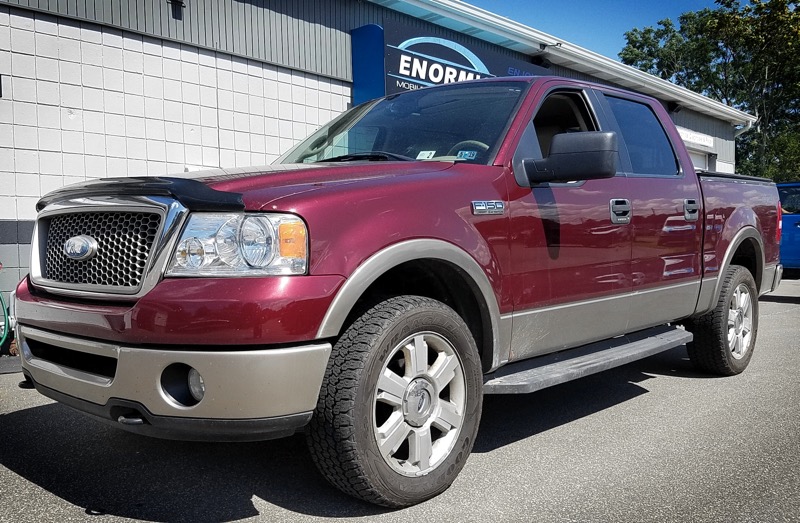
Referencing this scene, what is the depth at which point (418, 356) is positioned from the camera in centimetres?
288

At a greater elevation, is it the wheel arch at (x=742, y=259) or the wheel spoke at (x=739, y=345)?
the wheel arch at (x=742, y=259)

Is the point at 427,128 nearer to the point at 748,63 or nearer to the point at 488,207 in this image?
the point at 488,207

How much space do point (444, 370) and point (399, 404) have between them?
0.27 m

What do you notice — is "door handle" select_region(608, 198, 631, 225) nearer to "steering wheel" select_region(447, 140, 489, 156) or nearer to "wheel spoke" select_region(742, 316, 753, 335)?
"steering wheel" select_region(447, 140, 489, 156)

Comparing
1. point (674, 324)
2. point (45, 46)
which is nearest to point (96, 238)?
point (674, 324)

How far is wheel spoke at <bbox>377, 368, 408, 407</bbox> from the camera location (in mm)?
2732

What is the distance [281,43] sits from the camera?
9.71m

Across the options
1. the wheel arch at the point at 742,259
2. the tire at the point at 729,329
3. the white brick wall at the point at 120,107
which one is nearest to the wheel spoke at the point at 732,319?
the tire at the point at 729,329

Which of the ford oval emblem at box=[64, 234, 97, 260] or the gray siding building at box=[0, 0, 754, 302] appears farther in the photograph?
the gray siding building at box=[0, 0, 754, 302]

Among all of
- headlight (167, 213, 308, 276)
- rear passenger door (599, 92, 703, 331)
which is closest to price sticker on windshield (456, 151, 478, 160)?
rear passenger door (599, 92, 703, 331)

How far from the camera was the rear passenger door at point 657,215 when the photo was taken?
4191 mm

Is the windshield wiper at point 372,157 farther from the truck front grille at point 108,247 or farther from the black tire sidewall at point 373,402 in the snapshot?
the truck front grille at point 108,247

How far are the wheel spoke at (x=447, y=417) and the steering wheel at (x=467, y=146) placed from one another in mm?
1269

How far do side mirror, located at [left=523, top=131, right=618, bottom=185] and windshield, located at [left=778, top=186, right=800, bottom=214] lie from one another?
10.8 m
